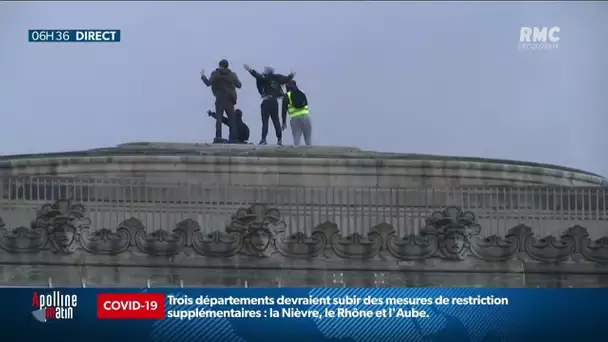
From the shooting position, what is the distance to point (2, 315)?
113ft

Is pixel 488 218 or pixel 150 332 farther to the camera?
pixel 488 218

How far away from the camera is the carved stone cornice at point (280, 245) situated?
35.4 meters

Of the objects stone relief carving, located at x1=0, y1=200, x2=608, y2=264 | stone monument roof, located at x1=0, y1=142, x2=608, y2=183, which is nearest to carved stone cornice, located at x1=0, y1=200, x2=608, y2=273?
stone relief carving, located at x1=0, y1=200, x2=608, y2=264

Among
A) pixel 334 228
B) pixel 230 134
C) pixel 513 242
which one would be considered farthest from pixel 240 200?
pixel 230 134

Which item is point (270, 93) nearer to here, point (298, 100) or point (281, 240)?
point (298, 100)

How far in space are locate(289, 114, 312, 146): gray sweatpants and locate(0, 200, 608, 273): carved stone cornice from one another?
33.1ft

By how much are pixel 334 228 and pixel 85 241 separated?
401 cm

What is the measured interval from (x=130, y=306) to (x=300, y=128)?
40.3 ft

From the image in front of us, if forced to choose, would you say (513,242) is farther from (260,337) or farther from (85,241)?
(85,241)

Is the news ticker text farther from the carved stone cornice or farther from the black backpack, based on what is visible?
the black backpack

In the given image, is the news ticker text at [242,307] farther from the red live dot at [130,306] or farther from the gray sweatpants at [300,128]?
the gray sweatpants at [300,128]

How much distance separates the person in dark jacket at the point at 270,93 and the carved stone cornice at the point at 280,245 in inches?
394
